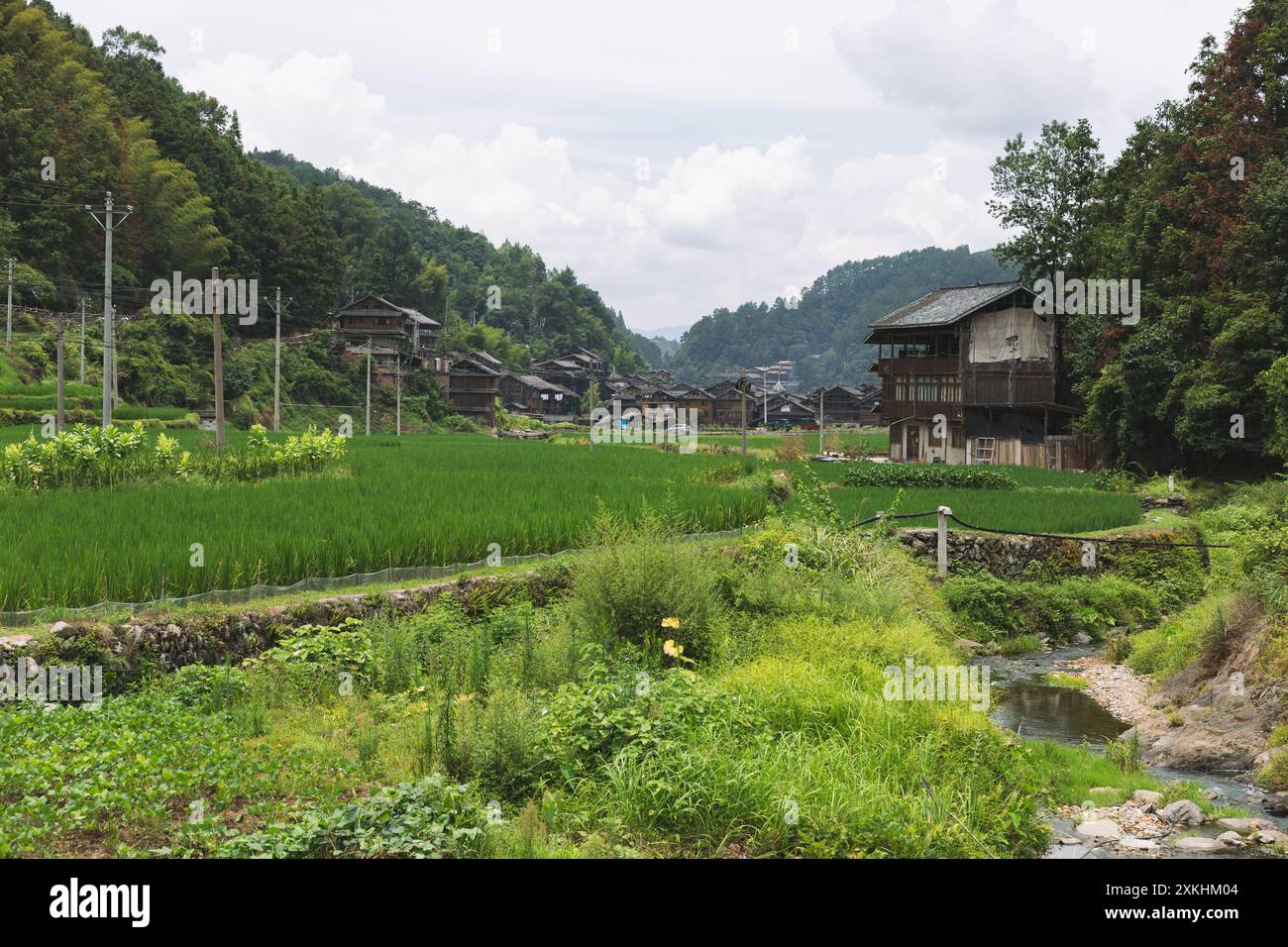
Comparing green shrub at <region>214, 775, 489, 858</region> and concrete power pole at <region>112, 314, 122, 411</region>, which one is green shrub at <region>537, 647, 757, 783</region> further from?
concrete power pole at <region>112, 314, 122, 411</region>

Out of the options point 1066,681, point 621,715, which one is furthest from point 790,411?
point 621,715

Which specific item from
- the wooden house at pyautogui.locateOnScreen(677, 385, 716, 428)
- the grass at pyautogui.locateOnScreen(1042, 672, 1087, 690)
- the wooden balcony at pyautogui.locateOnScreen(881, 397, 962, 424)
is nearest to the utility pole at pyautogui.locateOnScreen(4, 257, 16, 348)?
the wooden balcony at pyautogui.locateOnScreen(881, 397, 962, 424)

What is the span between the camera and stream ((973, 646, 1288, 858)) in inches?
289

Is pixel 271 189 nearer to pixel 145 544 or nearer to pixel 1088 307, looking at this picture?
pixel 1088 307

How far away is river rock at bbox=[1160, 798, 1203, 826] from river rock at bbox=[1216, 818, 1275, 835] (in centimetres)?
16

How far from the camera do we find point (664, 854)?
5883 millimetres

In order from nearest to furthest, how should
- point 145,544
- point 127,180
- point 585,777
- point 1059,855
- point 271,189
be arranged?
point 585,777 → point 1059,855 → point 145,544 → point 127,180 → point 271,189

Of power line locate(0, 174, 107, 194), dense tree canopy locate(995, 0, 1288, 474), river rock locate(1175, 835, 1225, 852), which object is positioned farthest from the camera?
power line locate(0, 174, 107, 194)

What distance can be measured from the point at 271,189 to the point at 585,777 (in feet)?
232

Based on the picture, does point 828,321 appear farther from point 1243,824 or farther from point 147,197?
point 1243,824

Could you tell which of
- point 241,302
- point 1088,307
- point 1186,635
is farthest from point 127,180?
point 1186,635

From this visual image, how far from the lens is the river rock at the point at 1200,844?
7.32 meters

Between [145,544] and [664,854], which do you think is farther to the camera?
[145,544]

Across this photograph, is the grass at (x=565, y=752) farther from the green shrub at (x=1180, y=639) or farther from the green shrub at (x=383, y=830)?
the green shrub at (x=1180, y=639)
